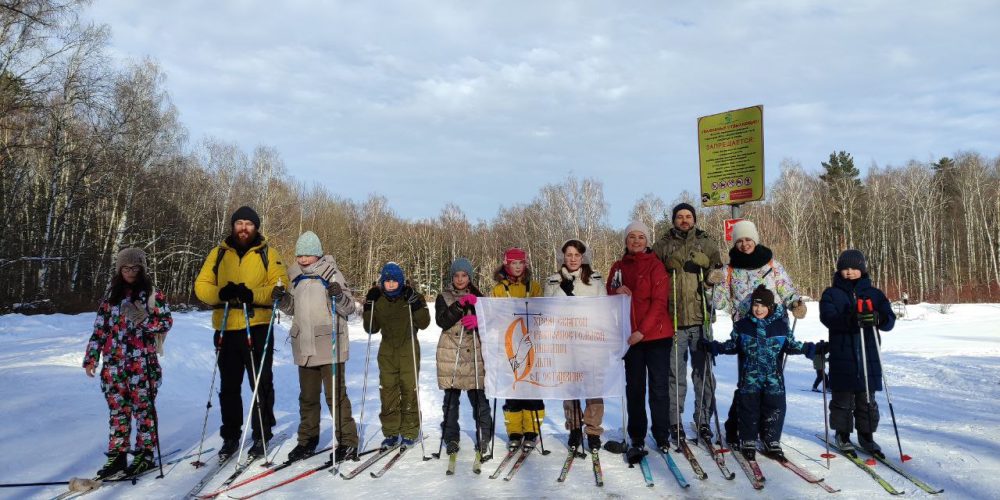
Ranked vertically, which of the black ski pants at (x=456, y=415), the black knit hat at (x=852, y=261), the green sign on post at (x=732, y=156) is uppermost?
the green sign on post at (x=732, y=156)

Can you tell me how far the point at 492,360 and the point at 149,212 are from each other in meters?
31.8

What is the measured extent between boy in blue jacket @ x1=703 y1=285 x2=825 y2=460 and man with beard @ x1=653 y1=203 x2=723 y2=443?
0.48m

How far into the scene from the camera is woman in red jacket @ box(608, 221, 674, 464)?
17.1 feet

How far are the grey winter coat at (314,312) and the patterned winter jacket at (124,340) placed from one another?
3.66ft

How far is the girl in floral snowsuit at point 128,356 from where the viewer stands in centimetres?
500

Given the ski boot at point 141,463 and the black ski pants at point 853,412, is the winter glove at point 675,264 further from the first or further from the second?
the ski boot at point 141,463

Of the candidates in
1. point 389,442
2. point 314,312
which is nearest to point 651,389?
point 389,442

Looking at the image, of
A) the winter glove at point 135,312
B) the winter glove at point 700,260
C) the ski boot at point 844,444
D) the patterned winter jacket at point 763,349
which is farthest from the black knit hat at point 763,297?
the winter glove at point 135,312

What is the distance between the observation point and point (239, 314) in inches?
212

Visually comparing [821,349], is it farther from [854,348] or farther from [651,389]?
[651,389]

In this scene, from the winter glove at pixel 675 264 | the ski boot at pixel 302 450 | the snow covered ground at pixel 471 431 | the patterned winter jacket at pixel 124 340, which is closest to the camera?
the snow covered ground at pixel 471 431

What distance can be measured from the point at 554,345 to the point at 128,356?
3.80m

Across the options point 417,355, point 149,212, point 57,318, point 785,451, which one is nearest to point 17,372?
point 417,355

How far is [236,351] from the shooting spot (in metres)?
5.44
